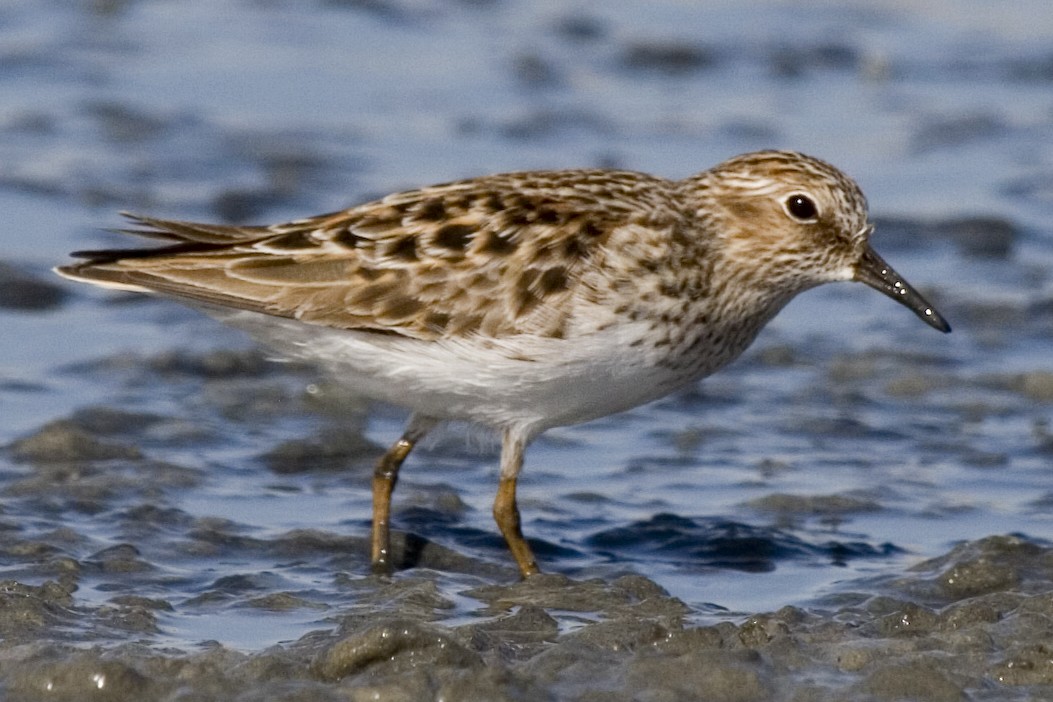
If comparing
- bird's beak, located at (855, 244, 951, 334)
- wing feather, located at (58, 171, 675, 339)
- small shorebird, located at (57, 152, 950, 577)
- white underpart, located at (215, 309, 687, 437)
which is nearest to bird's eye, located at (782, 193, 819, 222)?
small shorebird, located at (57, 152, 950, 577)

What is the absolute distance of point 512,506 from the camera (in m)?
8.68

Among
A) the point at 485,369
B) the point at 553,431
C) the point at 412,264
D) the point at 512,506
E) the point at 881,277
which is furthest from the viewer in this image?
the point at 553,431

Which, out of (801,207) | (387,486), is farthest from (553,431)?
(801,207)

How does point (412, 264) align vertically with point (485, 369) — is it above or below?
above

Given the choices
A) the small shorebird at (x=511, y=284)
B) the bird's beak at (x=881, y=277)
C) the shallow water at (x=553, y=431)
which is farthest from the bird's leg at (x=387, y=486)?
the bird's beak at (x=881, y=277)

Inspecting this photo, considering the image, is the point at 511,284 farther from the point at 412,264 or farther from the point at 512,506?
the point at 512,506

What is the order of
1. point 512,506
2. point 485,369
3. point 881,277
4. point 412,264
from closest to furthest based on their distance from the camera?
point 485,369 < point 412,264 < point 512,506 < point 881,277

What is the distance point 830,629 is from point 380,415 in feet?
11.9

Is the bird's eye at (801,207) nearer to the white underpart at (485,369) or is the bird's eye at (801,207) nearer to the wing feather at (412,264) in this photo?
the wing feather at (412,264)

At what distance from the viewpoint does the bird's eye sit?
8.74 metres

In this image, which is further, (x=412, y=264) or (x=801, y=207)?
(x=801, y=207)

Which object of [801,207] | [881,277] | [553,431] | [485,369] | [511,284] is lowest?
[553,431]

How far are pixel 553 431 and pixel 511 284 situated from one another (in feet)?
7.84

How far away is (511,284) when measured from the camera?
8.26m
